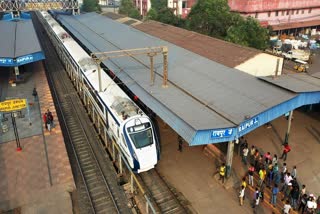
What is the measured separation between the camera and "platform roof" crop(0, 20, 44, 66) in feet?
109

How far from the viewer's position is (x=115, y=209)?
18172 millimetres

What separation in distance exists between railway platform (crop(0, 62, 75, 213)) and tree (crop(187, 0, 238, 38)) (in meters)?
31.8

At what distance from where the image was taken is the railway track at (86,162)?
1869 centimetres

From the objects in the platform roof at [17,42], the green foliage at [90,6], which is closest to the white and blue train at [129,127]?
the platform roof at [17,42]

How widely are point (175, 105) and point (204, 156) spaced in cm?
546

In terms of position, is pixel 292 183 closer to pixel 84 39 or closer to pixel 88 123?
pixel 88 123

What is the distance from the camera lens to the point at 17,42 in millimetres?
39281

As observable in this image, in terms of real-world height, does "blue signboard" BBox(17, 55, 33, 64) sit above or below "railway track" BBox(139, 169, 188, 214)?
above

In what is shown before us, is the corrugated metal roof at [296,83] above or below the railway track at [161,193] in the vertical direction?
above

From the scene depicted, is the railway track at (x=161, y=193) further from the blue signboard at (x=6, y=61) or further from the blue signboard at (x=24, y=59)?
the blue signboard at (x=6, y=61)

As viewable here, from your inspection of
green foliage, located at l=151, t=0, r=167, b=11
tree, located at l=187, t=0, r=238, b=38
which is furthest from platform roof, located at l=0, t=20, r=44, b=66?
green foliage, located at l=151, t=0, r=167, b=11

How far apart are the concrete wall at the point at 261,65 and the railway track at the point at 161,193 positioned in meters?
13.6

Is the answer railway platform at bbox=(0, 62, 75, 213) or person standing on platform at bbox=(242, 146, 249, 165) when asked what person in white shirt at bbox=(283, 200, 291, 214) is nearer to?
person standing on platform at bbox=(242, 146, 249, 165)

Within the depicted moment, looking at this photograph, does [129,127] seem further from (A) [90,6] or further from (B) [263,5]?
(A) [90,6]
